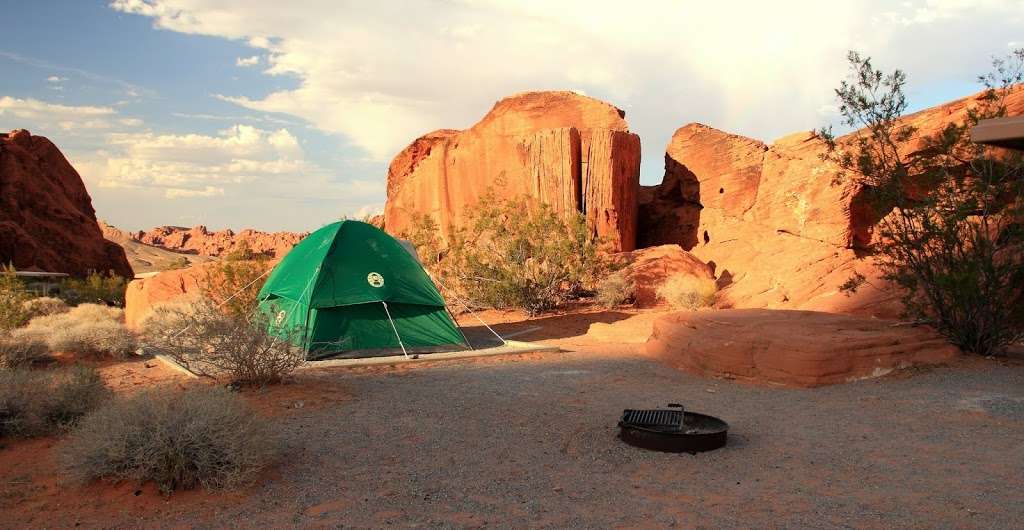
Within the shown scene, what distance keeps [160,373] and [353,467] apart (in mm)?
5979

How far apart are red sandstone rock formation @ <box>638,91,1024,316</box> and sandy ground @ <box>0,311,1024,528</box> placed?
17.6 feet

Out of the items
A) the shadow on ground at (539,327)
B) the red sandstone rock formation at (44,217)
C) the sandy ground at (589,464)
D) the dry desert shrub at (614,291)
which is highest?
the red sandstone rock formation at (44,217)

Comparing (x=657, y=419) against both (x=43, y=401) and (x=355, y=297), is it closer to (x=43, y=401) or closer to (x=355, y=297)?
(x=43, y=401)

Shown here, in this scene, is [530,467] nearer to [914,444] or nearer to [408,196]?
[914,444]

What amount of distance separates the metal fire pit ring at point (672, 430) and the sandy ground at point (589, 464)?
0.38 ft

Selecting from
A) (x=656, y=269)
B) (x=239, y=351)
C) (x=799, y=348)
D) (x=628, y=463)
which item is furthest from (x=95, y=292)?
(x=628, y=463)

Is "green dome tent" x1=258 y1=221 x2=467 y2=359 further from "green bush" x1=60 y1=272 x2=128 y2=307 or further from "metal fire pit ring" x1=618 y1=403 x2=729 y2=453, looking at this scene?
"green bush" x1=60 y1=272 x2=128 y2=307

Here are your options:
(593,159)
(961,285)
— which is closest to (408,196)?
(593,159)

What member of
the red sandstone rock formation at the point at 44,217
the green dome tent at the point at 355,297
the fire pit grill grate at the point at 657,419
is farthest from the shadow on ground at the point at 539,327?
the red sandstone rock formation at the point at 44,217

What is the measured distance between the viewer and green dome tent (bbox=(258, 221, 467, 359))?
11.1 m

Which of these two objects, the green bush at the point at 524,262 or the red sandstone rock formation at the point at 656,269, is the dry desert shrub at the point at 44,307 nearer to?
the green bush at the point at 524,262

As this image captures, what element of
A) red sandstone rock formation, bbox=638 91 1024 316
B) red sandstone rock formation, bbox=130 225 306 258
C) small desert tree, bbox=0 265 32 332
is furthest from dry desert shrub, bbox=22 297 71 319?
red sandstone rock formation, bbox=130 225 306 258

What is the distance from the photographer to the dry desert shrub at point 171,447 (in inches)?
188

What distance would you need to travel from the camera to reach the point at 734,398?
7938mm
